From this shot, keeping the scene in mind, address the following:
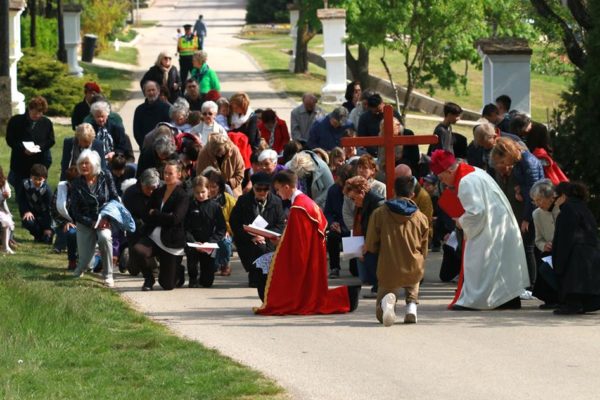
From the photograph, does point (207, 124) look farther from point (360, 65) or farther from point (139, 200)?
point (360, 65)

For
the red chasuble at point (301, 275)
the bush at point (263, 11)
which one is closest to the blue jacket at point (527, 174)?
the red chasuble at point (301, 275)

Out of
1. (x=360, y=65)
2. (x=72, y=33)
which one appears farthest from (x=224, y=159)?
(x=72, y=33)

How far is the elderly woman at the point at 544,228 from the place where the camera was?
1447 cm

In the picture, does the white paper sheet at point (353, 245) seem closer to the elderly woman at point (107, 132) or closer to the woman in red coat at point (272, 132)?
the elderly woman at point (107, 132)

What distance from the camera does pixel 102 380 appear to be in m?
11.0

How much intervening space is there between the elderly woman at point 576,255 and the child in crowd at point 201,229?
4.15 meters

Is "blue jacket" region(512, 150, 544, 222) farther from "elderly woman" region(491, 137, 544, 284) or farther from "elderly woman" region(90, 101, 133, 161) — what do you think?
"elderly woman" region(90, 101, 133, 161)

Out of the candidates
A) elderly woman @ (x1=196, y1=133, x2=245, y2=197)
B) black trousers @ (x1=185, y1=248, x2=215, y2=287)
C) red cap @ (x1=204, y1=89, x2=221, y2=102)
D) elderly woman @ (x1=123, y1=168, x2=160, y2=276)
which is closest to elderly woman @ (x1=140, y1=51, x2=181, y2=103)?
red cap @ (x1=204, y1=89, x2=221, y2=102)

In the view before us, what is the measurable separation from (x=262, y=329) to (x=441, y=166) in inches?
114

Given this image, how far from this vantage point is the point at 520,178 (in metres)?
15.4

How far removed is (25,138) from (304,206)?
6.60 m

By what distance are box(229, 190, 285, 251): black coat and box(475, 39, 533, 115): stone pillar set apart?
874 cm

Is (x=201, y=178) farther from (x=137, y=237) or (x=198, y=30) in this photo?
(x=198, y=30)

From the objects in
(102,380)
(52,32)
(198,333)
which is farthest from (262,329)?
(52,32)
